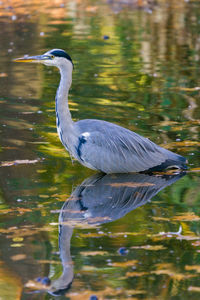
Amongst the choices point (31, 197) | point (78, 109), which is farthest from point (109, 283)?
point (78, 109)

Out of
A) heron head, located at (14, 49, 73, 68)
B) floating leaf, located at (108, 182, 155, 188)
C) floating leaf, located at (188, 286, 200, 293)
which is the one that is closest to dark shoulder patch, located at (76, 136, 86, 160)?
floating leaf, located at (108, 182, 155, 188)

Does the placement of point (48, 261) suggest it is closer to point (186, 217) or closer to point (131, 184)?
point (186, 217)

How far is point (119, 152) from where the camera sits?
25.5 ft

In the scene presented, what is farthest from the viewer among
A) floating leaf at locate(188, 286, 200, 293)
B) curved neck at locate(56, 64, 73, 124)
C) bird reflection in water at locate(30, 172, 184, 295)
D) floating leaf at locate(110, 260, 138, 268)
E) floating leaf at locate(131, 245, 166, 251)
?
curved neck at locate(56, 64, 73, 124)

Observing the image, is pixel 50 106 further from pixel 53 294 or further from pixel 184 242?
pixel 53 294

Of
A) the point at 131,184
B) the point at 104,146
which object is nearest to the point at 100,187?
the point at 131,184

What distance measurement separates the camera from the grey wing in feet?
25.1

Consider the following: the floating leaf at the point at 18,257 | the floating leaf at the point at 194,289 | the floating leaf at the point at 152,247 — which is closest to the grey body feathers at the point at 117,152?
the floating leaf at the point at 152,247

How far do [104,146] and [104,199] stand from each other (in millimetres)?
780

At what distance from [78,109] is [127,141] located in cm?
268

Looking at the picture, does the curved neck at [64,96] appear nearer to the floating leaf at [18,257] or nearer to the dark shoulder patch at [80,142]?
the dark shoulder patch at [80,142]

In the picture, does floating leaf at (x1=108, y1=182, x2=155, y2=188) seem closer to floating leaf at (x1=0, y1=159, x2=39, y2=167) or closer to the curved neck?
the curved neck

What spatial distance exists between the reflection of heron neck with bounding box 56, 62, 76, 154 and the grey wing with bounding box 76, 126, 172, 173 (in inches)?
6.6

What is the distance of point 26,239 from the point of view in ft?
20.4
